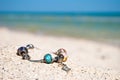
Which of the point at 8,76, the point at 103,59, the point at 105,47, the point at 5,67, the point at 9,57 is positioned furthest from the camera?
the point at 105,47

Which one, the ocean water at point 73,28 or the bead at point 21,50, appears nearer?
the bead at point 21,50

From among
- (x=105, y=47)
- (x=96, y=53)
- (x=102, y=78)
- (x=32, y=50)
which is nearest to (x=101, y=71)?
(x=102, y=78)

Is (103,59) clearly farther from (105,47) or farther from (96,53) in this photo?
(105,47)

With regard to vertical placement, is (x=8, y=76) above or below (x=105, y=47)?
below

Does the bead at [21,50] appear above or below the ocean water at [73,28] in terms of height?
below

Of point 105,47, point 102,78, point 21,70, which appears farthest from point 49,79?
point 105,47

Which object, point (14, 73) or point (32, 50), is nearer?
point (14, 73)

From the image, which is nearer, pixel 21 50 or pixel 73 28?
pixel 21 50

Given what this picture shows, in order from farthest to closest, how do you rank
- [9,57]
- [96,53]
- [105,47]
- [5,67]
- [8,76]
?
[105,47]
[96,53]
[9,57]
[5,67]
[8,76]

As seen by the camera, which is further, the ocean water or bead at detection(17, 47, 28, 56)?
the ocean water

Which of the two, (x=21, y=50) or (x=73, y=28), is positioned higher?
(x=73, y=28)

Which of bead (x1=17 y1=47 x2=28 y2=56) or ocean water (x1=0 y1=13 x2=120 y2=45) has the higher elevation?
ocean water (x1=0 y1=13 x2=120 y2=45)
